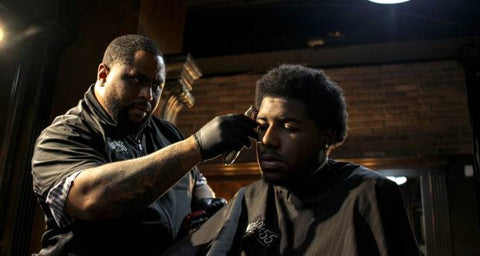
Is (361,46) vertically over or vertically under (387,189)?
over

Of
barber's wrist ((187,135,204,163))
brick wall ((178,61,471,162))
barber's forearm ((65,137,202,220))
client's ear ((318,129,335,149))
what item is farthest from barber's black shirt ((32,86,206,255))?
brick wall ((178,61,471,162))

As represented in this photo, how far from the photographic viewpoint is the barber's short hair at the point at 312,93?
174cm

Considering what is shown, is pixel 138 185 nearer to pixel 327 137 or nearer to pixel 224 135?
pixel 224 135

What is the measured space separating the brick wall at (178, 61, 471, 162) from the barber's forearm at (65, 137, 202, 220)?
4.71m

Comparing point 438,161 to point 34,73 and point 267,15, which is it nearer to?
point 267,15

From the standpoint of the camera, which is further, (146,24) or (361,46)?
(361,46)

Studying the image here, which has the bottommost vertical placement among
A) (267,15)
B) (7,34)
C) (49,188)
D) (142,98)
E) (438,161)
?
(438,161)

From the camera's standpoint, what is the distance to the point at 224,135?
63.0 inches

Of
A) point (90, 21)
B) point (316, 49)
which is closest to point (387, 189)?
point (90, 21)

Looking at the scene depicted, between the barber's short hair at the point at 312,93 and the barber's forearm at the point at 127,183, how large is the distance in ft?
1.12

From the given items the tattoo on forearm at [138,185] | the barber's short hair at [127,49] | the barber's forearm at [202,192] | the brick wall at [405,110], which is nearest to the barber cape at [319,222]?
the tattoo on forearm at [138,185]

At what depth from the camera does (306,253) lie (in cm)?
152

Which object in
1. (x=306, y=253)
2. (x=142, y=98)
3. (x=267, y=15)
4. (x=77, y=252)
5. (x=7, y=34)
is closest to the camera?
(x=306, y=253)

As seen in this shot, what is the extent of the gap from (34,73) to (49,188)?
6.09ft
